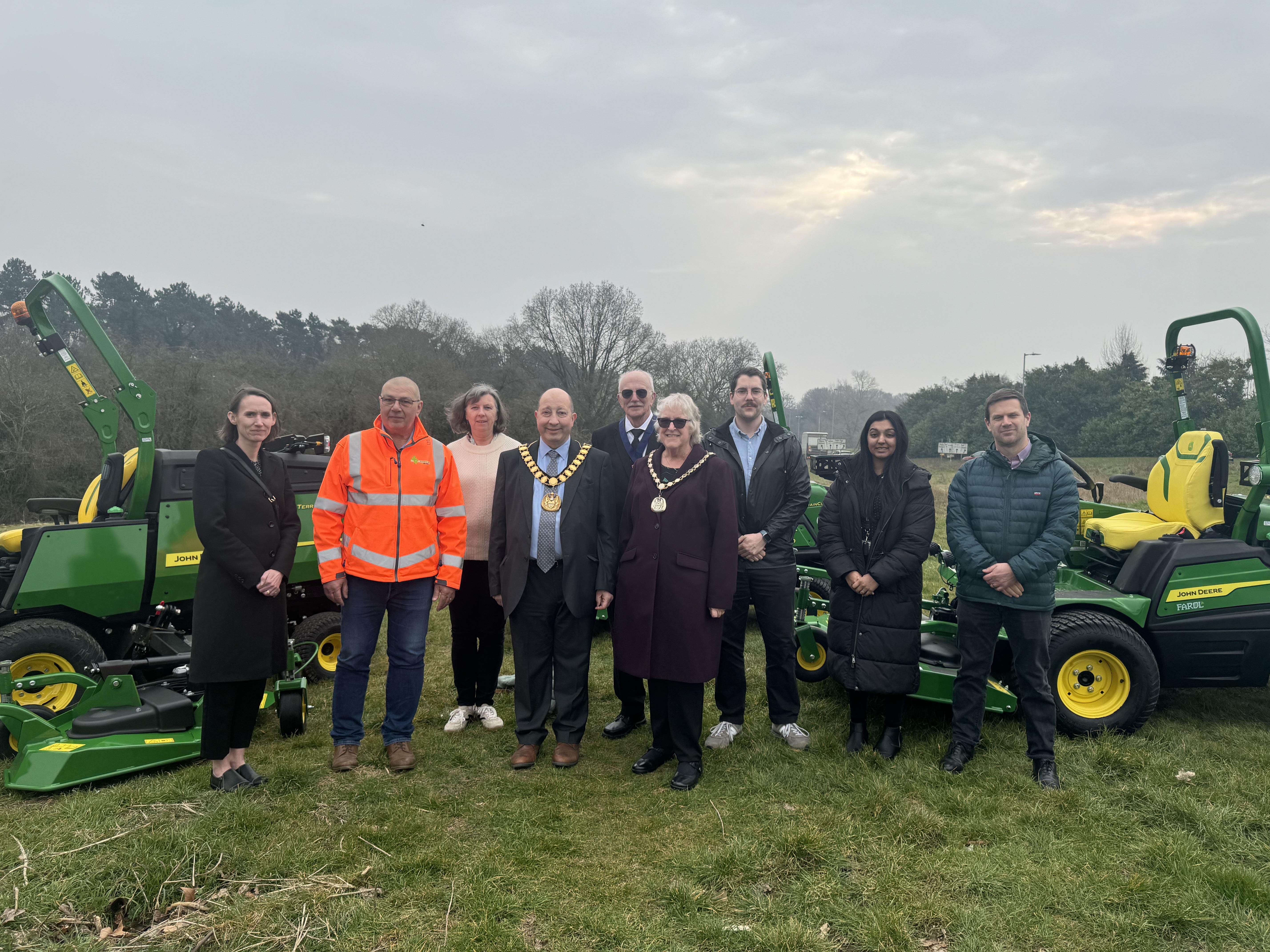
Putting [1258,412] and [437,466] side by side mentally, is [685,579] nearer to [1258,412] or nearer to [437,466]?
[437,466]

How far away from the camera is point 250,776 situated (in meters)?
3.63

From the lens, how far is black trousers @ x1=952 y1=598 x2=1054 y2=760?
149 inches

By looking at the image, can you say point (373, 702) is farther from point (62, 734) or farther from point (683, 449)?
point (683, 449)

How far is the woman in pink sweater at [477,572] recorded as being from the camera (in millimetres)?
4430

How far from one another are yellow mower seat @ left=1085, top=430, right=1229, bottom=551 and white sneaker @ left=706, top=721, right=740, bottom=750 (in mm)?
2643

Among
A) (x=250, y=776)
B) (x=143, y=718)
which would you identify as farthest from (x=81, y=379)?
(x=250, y=776)

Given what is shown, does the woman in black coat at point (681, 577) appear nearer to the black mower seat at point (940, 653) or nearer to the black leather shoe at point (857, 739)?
the black leather shoe at point (857, 739)

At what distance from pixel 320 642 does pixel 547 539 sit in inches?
103

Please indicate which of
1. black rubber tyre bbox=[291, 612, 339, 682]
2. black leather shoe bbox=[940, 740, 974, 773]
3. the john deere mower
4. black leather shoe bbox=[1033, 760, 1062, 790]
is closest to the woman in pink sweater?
the john deere mower

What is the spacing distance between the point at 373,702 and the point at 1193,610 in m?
4.97

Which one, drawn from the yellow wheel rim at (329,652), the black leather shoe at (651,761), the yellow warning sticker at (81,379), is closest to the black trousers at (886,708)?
the black leather shoe at (651,761)

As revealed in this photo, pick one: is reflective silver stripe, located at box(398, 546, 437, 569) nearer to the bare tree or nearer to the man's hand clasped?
the man's hand clasped

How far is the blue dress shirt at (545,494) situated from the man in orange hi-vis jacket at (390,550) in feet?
1.24

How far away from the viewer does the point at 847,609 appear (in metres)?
4.04
